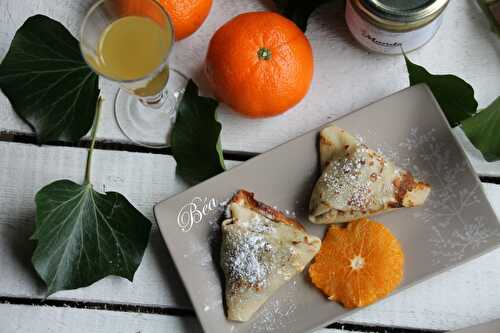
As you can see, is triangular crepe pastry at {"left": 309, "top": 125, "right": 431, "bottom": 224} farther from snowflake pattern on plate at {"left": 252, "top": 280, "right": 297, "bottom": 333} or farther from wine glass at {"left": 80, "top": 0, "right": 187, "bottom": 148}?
wine glass at {"left": 80, "top": 0, "right": 187, "bottom": 148}

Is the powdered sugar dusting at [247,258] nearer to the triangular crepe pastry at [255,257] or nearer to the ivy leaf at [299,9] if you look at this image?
the triangular crepe pastry at [255,257]

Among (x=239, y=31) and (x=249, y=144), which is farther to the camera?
(x=249, y=144)

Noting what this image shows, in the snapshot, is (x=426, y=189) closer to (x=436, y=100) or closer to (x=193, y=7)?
(x=436, y=100)

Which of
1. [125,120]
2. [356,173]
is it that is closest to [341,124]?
[356,173]

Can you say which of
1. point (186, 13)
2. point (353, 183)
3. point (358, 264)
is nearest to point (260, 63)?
point (186, 13)

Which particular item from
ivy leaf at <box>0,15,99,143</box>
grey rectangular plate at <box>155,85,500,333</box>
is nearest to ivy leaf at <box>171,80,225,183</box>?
grey rectangular plate at <box>155,85,500,333</box>

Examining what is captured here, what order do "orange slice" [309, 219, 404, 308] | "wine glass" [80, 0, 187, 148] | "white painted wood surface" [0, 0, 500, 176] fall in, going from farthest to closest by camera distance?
"white painted wood surface" [0, 0, 500, 176] < "orange slice" [309, 219, 404, 308] < "wine glass" [80, 0, 187, 148]

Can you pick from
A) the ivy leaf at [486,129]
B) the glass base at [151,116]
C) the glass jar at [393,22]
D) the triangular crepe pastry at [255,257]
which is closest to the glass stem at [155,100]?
the glass base at [151,116]
